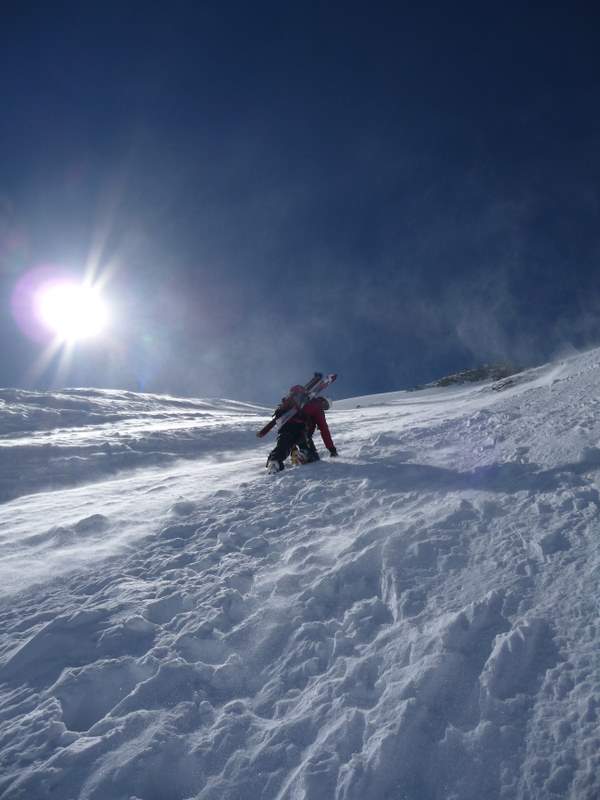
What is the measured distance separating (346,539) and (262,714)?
253 cm

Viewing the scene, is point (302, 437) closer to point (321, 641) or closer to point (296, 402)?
point (296, 402)

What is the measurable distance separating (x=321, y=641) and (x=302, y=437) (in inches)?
266

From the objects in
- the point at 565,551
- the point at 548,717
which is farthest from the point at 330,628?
the point at 565,551

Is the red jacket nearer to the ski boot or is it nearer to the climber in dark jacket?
the climber in dark jacket

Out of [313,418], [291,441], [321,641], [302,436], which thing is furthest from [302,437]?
[321,641]

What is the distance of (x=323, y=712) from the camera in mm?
3418

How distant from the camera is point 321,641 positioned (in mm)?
4102

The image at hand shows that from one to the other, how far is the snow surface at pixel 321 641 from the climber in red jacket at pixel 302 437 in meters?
2.31

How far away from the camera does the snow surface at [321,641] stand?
3045mm

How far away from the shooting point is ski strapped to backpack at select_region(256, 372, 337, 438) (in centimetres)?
1125

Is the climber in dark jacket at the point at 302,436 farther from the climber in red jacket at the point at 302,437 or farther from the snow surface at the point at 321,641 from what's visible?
the snow surface at the point at 321,641

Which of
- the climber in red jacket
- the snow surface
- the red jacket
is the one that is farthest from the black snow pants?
the snow surface

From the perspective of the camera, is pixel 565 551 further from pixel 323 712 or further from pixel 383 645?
pixel 323 712

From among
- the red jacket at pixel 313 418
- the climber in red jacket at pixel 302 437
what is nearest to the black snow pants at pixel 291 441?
the climber in red jacket at pixel 302 437
